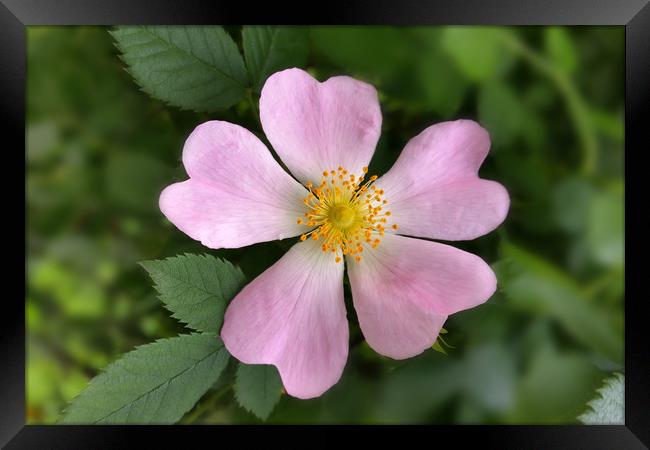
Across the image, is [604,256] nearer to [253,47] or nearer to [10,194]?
[253,47]

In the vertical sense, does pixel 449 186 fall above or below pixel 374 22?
below

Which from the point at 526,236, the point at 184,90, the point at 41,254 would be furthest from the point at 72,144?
the point at 526,236

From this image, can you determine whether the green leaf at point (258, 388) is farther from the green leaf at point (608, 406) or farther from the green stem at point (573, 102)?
the green stem at point (573, 102)

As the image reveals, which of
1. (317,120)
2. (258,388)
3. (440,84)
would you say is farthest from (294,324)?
(440,84)

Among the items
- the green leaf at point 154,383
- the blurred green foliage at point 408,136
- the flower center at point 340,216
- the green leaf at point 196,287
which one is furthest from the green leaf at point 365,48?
the green leaf at point 154,383

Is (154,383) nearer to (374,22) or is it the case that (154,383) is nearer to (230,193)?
(230,193)
